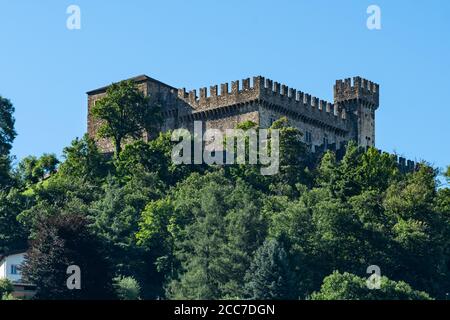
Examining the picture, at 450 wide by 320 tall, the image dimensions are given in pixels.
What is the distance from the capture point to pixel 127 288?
81.7 metres

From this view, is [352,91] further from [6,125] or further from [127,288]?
[127,288]

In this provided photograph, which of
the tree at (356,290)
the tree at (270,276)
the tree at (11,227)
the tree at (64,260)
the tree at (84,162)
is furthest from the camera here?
the tree at (84,162)

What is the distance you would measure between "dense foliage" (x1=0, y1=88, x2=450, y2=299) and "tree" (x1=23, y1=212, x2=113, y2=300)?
8 centimetres

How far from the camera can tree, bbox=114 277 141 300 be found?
3159 inches

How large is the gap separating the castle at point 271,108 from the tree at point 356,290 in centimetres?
2628

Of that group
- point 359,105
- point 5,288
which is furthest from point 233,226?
point 359,105

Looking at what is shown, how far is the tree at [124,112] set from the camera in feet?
350

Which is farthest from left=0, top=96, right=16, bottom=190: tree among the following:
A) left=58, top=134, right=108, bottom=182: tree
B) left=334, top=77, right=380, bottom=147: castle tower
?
left=334, top=77, right=380, bottom=147: castle tower

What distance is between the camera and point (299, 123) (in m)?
107
